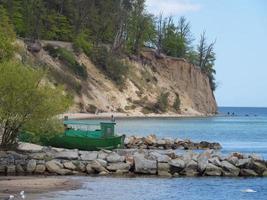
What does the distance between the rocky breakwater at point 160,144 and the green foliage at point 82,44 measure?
54.7 metres

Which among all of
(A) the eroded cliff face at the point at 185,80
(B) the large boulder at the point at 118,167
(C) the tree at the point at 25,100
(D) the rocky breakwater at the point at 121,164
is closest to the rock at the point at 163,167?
(D) the rocky breakwater at the point at 121,164

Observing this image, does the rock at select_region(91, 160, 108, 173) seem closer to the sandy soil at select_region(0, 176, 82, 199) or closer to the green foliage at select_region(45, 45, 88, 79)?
the sandy soil at select_region(0, 176, 82, 199)

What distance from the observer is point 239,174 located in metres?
33.4

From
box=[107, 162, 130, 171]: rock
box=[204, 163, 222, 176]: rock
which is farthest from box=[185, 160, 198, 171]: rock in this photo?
box=[107, 162, 130, 171]: rock

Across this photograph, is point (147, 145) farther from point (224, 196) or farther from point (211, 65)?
point (211, 65)

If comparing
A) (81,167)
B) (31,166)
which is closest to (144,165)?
(81,167)

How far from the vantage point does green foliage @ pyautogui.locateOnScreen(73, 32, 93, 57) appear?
107m

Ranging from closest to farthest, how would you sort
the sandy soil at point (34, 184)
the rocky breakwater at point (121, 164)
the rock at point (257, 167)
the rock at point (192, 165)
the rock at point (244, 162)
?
the sandy soil at point (34, 184) < the rocky breakwater at point (121, 164) < the rock at point (192, 165) < the rock at point (257, 167) < the rock at point (244, 162)

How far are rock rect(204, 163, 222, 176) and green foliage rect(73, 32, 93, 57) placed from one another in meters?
75.4

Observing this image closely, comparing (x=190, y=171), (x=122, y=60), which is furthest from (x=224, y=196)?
(x=122, y=60)

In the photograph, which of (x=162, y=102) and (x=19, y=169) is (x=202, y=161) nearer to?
(x=19, y=169)

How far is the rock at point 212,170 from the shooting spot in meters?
33.0

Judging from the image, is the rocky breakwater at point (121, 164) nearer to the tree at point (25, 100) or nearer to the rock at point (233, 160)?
the rock at point (233, 160)

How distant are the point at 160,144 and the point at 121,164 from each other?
19.7 m
